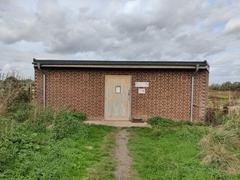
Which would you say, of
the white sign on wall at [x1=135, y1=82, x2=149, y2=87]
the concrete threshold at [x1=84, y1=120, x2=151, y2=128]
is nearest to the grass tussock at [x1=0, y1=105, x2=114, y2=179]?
the concrete threshold at [x1=84, y1=120, x2=151, y2=128]

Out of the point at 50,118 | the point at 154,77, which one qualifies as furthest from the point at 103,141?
the point at 154,77

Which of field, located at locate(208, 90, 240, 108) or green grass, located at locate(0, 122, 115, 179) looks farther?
field, located at locate(208, 90, 240, 108)

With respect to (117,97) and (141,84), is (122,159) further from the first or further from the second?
(141,84)

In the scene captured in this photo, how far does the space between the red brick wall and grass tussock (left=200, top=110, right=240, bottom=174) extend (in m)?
4.43

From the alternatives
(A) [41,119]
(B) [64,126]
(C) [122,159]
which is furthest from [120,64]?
(C) [122,159]

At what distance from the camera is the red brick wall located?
49.8 ft

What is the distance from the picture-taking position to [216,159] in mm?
7012

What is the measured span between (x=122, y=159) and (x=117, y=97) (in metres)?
7.58

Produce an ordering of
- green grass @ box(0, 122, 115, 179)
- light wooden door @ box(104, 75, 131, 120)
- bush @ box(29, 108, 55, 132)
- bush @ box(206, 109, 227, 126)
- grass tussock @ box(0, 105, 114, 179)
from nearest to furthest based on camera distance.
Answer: green grass @ box(0, 122, 115, 179) < grass tussock @ box(0, 105, 114, 179) < bush @ box(29, 108, 55, 132) < bush @ box(206, 109, 227, 126) < light wooden door @ box(104, 75, 131, 120)

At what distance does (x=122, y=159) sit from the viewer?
7789 millimetres

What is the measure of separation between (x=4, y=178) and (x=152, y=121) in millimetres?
9255

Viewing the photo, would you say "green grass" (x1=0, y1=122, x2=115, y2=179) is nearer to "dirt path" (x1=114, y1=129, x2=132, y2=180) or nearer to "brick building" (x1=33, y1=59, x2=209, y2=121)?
"dirt path" (x1=114, y1=129, x2=132, y2=180)

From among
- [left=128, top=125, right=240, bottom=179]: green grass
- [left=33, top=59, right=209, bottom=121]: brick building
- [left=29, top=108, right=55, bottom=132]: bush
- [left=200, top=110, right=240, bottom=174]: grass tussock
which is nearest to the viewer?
[left=128, top=125, right=240, bottom=179]: green grass

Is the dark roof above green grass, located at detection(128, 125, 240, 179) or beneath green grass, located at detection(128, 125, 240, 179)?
above
